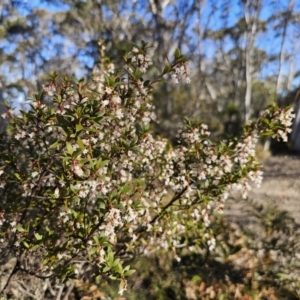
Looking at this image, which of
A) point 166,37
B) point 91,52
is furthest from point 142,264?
point 91,52

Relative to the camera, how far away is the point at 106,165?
2988 millimetres

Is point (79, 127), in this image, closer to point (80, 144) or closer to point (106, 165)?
Result: point (80, 144)

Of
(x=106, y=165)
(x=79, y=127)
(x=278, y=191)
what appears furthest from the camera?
(x=278, y=191)

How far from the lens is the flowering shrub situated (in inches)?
105

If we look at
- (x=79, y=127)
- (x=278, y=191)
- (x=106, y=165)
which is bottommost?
(x=106, y=165)

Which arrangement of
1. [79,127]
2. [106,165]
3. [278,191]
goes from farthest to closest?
→ [278,191], [106,165], [79,127]

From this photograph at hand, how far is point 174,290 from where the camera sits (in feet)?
14.9

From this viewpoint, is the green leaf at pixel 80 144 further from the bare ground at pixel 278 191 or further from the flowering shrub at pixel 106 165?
the bare ground at pixel 278 191

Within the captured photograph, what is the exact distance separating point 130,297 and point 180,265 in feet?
3.00

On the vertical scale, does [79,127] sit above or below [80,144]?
above

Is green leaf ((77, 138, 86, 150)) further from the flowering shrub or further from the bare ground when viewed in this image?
the bare ground

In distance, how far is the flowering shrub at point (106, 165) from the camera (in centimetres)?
266

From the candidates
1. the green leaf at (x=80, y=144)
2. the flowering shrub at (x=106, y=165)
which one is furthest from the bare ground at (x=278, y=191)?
the green leaf at (x=80, y=144)

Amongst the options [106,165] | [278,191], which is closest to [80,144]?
[106,165]
